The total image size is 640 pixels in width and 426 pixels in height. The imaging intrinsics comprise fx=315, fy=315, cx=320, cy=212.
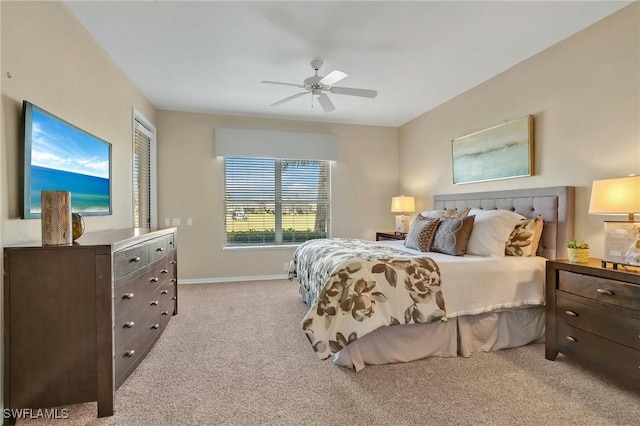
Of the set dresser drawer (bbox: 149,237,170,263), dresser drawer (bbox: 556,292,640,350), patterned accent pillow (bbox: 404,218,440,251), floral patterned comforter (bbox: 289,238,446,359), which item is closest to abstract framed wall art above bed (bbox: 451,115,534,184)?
patterned accent pillow (bbox: 404,218,440,251)

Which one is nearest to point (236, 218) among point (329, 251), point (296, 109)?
point (296, 109)

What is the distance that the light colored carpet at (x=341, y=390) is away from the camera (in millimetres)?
1773

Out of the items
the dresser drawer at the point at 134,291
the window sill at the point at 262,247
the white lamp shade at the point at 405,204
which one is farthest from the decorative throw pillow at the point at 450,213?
the dresser drawer at the point at 134,291

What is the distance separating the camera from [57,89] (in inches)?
85.2

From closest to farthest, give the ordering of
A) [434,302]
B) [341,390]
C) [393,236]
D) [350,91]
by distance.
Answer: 1. [341,390]
2. [434,302]
3. [350,91]
4. [393,236]

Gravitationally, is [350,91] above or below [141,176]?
above

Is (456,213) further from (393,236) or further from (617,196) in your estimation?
(617,196)

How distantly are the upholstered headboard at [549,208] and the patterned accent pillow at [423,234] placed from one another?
0.84m

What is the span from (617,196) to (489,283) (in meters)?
1.02

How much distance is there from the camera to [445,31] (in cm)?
263

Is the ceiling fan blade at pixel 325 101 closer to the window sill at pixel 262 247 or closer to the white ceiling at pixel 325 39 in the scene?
the white ceiling at pixel 325 39

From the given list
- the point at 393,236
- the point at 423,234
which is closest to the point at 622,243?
the point at 423,234

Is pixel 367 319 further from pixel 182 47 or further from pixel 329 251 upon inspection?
pixel 182 47

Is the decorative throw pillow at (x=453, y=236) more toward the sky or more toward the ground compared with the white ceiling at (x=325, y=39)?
more toward the ground
